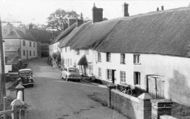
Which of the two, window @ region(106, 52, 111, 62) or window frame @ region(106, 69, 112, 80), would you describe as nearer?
window frame @ region(106, 69, 112, 80)

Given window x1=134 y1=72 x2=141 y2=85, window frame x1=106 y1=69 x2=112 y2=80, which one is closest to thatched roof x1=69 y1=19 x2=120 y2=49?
window frame x1=106 y1=69 x2=112 y2=80

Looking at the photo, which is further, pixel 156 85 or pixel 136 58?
pixel 136 58

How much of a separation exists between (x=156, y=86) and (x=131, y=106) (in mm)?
10353

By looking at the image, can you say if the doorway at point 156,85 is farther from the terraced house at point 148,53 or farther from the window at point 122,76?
the window at point 122,76

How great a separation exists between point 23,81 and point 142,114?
1965 cm

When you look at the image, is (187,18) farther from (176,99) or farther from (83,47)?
(83,47)

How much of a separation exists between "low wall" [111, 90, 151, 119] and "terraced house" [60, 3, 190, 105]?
6259mm

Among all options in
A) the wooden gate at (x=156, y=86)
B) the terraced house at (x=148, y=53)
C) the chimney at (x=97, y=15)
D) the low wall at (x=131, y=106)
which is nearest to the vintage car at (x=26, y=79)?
the terraced house at (x=148, y=53)

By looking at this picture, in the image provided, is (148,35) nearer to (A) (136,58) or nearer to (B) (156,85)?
(A) (136,58)

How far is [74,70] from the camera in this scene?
36.7 meters

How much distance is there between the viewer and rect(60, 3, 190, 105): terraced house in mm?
22078

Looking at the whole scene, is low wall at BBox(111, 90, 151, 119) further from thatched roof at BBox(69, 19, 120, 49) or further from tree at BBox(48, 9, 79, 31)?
tree at BBox(48, 9, 79, 31)

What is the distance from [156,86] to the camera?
80.8ft

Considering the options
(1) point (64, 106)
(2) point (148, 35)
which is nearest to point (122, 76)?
(2) point (148, 35)
